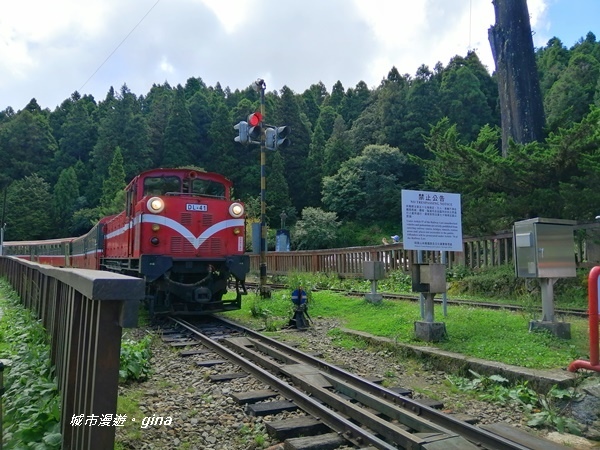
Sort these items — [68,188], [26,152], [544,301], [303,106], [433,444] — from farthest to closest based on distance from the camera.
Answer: [303,106] → [26,152] → [68,188] → [544,301] → [433,444]

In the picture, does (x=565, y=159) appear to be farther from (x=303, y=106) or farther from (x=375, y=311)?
(x=303, y=106)

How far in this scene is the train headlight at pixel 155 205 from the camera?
29.5ft

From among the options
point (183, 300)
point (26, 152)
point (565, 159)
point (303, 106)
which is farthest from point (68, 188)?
point (565, 159)

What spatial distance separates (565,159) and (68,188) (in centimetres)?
6015

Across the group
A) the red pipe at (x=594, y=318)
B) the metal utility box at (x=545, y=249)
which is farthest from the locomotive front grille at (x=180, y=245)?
the red pipe at (x=594, y=318)

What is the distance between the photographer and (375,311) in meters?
9.47

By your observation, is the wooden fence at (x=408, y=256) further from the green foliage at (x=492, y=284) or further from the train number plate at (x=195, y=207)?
the train number plate at (x=195, y=207)

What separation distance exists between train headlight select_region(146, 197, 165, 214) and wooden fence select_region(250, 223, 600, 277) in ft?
23.5

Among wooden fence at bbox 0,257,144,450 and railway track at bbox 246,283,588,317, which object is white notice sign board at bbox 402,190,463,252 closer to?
railway track at bbox 246,283,588,317

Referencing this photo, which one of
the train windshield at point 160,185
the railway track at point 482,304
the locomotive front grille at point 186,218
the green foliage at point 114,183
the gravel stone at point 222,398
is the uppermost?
the green foliage at point 114,183

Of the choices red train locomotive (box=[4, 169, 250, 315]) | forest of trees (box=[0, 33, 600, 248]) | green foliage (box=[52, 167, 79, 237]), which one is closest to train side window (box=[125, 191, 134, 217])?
red train locomotive (box=[4, 169, 250, 315])

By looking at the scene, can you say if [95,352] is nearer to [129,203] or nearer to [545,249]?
[545,249]

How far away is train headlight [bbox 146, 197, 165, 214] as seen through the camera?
29.5 ft

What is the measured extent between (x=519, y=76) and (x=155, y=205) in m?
10.0
